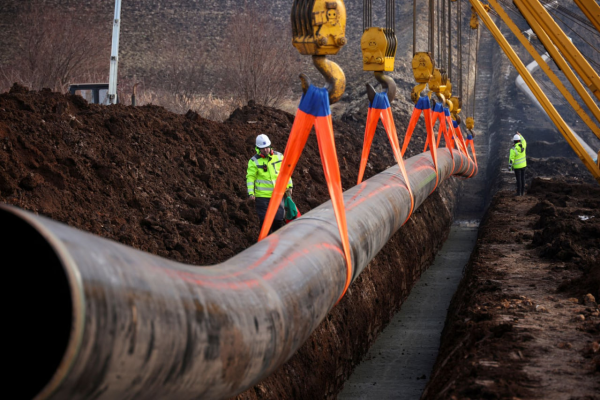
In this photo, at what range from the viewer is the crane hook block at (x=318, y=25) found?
219 inches

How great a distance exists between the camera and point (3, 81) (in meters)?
21.2

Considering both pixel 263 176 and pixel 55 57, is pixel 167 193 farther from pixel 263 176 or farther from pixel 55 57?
pixel 55 57

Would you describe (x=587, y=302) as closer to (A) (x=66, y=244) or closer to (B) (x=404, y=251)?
(B) (x=404, y=251)

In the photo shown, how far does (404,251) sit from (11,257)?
8.87 metres

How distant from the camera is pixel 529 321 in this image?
254 inches

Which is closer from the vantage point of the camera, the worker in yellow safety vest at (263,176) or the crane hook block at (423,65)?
the worker in yellow safety vest at (263,176)

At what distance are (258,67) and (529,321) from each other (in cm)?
1861

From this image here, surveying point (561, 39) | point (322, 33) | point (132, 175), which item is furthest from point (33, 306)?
point (561, 39)

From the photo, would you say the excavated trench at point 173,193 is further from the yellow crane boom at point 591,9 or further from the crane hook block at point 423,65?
the yellow crane boom at point 591,9

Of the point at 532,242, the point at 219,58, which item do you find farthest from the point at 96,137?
the point at 219,58

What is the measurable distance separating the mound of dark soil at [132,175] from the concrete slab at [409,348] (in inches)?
83.0

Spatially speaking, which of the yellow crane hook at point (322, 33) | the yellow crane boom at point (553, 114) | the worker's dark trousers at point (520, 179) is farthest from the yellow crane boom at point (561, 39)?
the worker's dark trousers at point (520, 179)

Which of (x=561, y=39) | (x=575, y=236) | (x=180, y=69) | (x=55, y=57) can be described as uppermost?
(x=55, y=57)

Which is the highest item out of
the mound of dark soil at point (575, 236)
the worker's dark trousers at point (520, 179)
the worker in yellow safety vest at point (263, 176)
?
the worker in yellow safety vest at point (263, 176)
